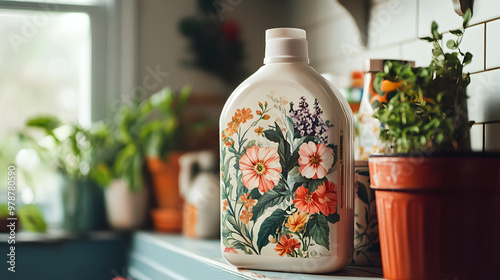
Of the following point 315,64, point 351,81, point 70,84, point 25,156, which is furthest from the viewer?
point 70,84

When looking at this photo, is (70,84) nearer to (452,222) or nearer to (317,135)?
(317,135)

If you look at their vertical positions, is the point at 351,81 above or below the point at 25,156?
above

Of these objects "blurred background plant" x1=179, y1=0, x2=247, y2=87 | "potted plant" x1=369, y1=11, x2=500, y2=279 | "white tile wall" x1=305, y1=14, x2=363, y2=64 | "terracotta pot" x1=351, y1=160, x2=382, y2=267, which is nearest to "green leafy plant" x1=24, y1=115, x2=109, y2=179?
"blurred background plant" x1=179, y1=0, x2=247, y2=87

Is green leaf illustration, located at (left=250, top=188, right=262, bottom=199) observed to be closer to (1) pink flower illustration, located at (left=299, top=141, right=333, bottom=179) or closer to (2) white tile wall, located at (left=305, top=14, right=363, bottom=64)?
(1) pink flower illustration, located at (left=299, top=141, right=333, bottom=179)

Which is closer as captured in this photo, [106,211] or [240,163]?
[240,163]

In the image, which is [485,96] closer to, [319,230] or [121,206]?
[319,230]

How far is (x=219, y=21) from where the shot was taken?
1546 millimetres

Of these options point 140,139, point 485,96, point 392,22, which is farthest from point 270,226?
point 140,139

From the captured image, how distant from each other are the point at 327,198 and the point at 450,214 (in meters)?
0.17

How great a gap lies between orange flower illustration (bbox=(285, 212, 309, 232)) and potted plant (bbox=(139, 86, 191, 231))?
65cm

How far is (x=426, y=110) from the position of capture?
0.64 meters

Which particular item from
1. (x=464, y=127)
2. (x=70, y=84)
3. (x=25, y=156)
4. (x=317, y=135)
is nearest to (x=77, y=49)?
(x=70, y=84)

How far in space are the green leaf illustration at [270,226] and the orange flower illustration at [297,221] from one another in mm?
10

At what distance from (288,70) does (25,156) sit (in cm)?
92
